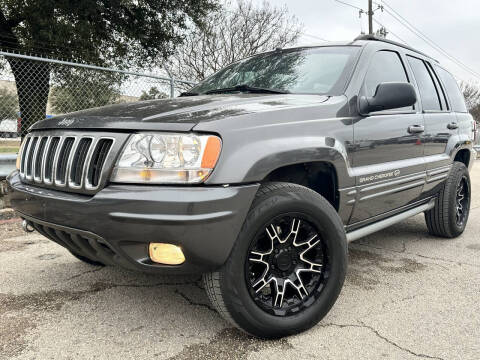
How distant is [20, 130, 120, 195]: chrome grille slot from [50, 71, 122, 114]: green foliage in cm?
489

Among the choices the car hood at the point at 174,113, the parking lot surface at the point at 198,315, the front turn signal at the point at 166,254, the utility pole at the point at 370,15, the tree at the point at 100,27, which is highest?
the utility pole at the point at 370,15

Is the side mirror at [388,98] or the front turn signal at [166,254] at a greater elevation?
the side mirror at [388,98]

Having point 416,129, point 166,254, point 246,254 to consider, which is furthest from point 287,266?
point 416,129

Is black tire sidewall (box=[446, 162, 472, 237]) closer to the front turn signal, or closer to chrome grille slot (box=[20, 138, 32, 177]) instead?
the front turn signal

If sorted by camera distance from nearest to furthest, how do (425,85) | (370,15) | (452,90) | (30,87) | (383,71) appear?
(383,71) < (425,85) < (452,90) < (30,87) < (370,15)

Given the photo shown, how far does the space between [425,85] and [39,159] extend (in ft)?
10.7

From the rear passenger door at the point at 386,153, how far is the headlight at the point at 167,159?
1.15 m

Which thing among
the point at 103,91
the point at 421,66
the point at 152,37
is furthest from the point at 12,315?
the point at 152,37

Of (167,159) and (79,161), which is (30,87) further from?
(167,159)

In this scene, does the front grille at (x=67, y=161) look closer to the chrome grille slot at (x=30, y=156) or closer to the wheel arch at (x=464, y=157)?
the chrome grille slot at (x=30, y=156)

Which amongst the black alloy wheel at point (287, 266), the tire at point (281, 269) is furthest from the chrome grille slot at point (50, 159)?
the black alloy wheel at point (287, 266)

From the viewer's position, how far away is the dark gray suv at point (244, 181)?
196cm

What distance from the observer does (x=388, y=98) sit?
2.74 meters

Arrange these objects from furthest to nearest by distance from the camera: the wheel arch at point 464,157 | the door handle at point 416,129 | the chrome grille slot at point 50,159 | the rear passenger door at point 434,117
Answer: the wheel arch at point 464,157, the rear passenger door at point 434,117, the door handle at point 416,129, the chrome grille slot at point 50,159
